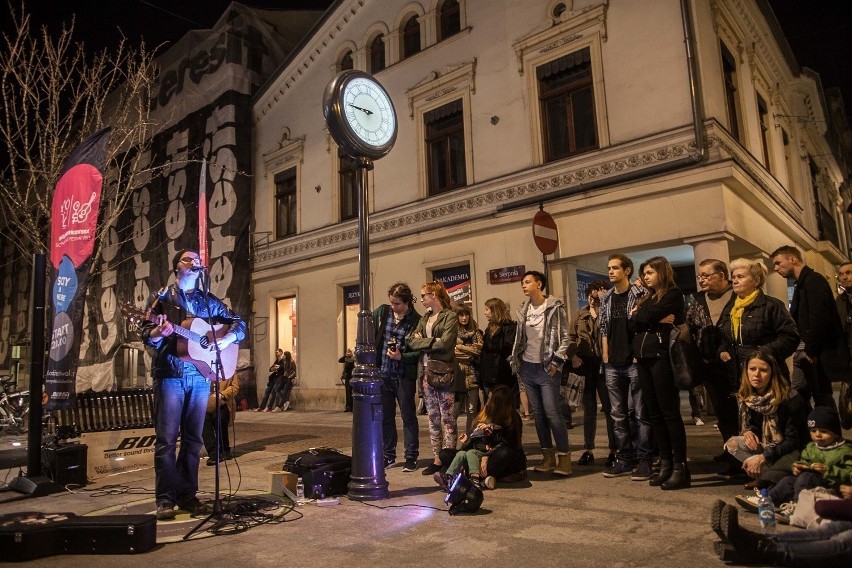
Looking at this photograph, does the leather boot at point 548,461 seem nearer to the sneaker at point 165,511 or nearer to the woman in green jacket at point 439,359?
the woman in green jacket at point 439,359

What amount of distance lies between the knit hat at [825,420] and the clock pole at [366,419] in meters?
3.35

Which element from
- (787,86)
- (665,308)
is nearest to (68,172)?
(665,308)

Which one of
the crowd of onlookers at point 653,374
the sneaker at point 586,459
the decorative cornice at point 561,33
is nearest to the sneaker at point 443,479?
the crowd of onlookers at point 653,374

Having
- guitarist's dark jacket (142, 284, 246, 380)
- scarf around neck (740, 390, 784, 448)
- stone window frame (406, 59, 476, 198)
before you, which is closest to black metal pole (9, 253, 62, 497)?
guitarist's dark jacket (142, 284, 246, 380)

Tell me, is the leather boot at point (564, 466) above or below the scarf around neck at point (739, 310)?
below

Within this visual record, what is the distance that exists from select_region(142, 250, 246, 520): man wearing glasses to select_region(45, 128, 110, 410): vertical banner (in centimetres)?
219

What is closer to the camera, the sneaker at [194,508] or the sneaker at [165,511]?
the sneaker at [165,511]

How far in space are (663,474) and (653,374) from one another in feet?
2.82

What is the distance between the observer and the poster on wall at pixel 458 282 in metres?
13.5

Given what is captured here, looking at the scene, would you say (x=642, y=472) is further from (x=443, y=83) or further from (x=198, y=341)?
(x=443, y=83)

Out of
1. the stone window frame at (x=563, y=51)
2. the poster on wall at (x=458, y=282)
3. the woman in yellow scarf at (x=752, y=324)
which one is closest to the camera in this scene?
the woman in yellow scarf at (x=752, y=324)

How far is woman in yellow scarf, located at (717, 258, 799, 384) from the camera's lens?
4.89 m

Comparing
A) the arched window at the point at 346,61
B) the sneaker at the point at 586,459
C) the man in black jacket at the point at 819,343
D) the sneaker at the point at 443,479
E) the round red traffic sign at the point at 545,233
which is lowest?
the sneaker at the point at 586,459

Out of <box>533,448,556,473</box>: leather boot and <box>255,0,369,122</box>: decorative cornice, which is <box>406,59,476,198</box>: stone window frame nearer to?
<box>255,0,369,122</box>: decorative cornice
